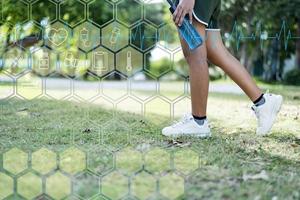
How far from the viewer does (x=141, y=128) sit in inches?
92.2

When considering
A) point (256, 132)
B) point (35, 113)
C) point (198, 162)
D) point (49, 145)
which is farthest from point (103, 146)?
point (35, 113)
